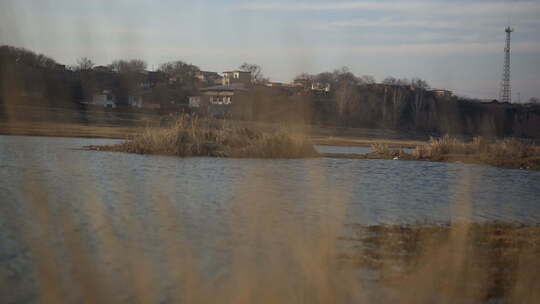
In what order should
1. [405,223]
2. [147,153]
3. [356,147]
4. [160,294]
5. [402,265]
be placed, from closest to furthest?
[160,294] < [402,265] < [405,223] < [147,153] < [356,147]

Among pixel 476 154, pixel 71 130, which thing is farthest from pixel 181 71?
pixel 476 154

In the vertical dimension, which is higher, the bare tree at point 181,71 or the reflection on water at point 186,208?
the bare tree at point 181,71

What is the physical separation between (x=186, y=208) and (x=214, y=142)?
46.0ft

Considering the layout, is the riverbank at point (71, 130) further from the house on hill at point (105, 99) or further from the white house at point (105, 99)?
the white house at point (105, 99)

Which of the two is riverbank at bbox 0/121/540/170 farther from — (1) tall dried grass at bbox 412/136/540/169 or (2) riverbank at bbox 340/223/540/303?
(2) riverbank at bbox 340/223/540/303

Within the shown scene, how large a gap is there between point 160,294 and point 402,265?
3.28m

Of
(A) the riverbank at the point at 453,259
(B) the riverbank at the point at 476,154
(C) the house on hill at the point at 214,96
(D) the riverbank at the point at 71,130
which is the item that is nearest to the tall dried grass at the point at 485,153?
(B) the riverbank at the point at 476,154

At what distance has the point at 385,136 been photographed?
2088 inches

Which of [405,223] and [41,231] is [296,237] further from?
[41,231]

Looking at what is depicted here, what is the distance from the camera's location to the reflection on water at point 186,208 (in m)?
6.89

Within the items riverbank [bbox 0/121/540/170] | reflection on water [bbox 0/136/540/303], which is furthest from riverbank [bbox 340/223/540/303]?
riverbank [bbox 0/121/540/170]

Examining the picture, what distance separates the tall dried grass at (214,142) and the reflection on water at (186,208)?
2.86 metres

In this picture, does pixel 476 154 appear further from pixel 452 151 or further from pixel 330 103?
pixel 330 103

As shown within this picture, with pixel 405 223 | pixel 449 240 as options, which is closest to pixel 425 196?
pixel 405 223
